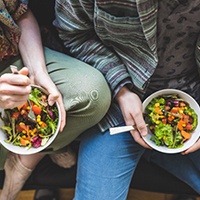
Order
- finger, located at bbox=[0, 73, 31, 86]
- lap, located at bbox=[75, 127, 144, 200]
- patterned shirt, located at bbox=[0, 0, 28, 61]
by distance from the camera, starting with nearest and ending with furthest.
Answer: finger, located at bbox=[0, 73, 31, 86] < patterned shirt, located at bbox=[0, 0, 28, 61] < lap, located at bbox=[75, 127, 144, 200]

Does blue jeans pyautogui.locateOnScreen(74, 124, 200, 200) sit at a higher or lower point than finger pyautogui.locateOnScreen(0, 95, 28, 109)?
lower

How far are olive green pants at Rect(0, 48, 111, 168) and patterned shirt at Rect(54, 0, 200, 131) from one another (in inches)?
1.4

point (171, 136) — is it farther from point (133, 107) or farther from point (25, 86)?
point (25, 86)

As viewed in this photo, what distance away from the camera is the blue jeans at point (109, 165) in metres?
0.94

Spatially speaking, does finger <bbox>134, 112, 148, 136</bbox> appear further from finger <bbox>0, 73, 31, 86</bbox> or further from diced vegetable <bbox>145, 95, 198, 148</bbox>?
finger <bbox>0, 73, 31, 86</bbox>

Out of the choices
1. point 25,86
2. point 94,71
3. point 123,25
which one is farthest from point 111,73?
point 25,86

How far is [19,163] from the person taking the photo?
1010mm

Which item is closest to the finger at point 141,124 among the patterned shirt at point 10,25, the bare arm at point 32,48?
the bare arm at point 32,48

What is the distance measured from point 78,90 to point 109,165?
0.70 ft

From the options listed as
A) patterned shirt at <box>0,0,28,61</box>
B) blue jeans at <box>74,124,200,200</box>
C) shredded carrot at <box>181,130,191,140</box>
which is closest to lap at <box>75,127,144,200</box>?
blue jeans at <box>74,124,200,200</box>

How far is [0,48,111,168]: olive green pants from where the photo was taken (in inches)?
33.2

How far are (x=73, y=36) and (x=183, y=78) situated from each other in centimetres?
28

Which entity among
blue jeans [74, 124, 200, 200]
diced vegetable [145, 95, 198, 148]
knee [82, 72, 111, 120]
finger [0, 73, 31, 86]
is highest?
finger [0, 73, 31, 86]

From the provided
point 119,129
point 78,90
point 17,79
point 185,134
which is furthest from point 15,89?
point 185,134
